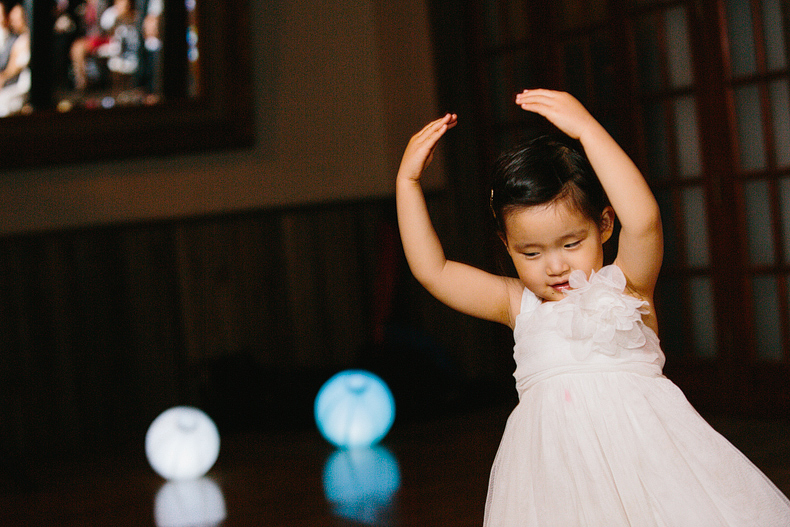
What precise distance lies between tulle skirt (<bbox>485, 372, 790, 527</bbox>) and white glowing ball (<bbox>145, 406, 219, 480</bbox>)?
6.76ft

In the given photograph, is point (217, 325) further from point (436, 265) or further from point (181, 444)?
point (436, 265)

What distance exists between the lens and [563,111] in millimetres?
1487

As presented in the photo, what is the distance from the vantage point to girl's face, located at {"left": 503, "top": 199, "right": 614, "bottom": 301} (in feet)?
5.01

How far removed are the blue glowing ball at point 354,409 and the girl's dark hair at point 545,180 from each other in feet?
6.89

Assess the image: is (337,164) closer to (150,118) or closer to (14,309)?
(150,118)

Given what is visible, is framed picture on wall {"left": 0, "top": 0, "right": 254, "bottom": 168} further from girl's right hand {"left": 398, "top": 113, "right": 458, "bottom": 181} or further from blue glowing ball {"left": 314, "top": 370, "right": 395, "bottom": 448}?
girl's right hand {"left": 398, "top": 113, "right": 458, "bottom": 181}

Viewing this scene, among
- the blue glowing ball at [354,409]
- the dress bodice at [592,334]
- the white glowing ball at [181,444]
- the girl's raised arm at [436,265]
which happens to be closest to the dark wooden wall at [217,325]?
the blue glowing ball at [354,409]

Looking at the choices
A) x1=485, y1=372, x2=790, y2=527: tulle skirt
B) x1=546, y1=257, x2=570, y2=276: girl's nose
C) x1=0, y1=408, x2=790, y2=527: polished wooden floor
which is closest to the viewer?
x1=485, y1=372, x2=790, y2=527: tulle skirt

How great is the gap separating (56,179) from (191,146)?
77 centimetres

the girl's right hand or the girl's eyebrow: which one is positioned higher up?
the girl's right hand

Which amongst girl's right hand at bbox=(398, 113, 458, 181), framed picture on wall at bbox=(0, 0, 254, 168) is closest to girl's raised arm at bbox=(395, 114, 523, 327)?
girl's right hand at bbox=(398, 113, 458, 181)

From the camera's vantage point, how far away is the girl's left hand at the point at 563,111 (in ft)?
4.83

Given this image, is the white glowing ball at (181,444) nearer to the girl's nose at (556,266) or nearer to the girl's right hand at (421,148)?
the girl's right hand at (421,148)

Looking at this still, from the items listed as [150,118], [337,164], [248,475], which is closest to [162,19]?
[150,118]
